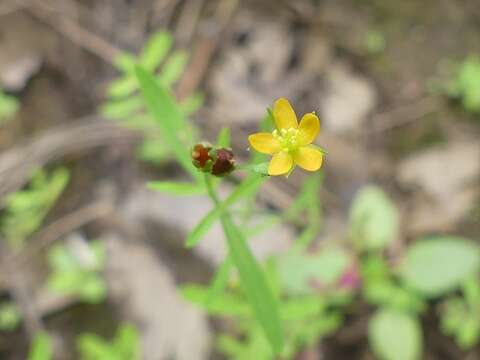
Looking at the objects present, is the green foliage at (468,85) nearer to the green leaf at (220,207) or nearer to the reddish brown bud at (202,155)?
the green leaf at (220,207)

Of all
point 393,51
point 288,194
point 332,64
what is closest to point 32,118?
point 288,194

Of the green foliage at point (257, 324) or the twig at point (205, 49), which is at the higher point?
the twig at point (205, 49)

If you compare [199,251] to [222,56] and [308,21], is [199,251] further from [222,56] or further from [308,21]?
[308,21]

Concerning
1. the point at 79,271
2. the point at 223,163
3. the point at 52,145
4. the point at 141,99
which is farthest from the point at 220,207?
the point at 52,145

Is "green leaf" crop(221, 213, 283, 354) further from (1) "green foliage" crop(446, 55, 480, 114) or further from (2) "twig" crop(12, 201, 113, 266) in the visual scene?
(1) "green foliage" crop(446, 55, 480, 114)

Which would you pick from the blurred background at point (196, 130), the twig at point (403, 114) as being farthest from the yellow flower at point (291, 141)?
the twig at point (403, 114)
